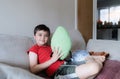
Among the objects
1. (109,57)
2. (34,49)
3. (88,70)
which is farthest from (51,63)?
(109,57)

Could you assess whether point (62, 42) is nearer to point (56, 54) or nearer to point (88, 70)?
point (56, 54)

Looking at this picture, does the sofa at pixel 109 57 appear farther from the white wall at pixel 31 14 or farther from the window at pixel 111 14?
the window at pixel 111 14

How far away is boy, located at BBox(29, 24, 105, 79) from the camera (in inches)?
54.2

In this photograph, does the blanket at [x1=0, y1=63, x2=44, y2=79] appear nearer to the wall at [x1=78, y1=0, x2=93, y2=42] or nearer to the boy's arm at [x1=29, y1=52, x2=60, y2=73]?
the boy's arm at [x1=29, y1=52, x2=60, y2=73]

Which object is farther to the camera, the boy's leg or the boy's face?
the boy's face

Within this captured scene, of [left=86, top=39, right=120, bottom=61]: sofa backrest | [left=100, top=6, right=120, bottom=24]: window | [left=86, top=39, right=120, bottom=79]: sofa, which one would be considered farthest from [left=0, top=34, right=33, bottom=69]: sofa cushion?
[left=100, top=6, right=120, bottom=24]: window

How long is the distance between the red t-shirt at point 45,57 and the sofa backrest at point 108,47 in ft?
1.80

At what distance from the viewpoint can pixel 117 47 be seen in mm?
1793

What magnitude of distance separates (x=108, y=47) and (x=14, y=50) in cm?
95

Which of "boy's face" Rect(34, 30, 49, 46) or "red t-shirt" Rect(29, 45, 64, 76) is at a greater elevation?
"boy's face" Rect(34, 30, 49, 46)

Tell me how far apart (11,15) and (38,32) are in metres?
0.47

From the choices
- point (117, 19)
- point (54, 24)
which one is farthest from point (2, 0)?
point (117, 19)

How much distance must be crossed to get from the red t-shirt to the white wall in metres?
0.48

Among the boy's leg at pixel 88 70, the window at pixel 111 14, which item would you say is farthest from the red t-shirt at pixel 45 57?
the window at pixel 111 14
